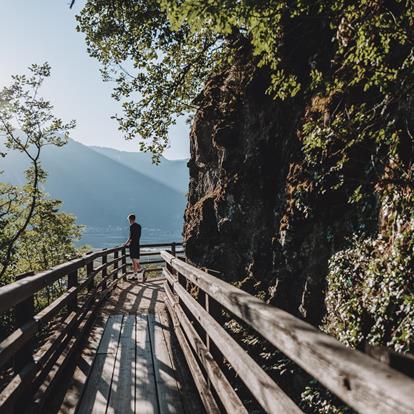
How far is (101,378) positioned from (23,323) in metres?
1.58

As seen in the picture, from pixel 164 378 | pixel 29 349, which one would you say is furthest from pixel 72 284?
pixel 29 349

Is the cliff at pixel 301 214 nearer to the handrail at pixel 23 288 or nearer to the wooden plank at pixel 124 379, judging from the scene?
the wooden plank at pixel 124 379

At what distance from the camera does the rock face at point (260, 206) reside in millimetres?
6773

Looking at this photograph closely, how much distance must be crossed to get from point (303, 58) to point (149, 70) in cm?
520

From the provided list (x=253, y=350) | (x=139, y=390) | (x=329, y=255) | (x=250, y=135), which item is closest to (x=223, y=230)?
(x=250, y=135)

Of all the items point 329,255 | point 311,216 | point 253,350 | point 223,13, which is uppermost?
point 223,13

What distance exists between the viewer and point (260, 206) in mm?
9383

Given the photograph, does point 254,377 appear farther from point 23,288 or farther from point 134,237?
point 134,237

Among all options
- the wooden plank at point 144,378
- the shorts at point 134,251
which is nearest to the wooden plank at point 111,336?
the wooden plank at point 144,378

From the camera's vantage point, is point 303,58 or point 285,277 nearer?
point 285,277

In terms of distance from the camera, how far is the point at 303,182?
7.23 m

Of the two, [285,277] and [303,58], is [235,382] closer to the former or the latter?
[285,277]

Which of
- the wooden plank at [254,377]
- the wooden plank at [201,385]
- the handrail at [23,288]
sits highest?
the handrail at [23,288]

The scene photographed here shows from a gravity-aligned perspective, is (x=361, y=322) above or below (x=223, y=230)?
below
